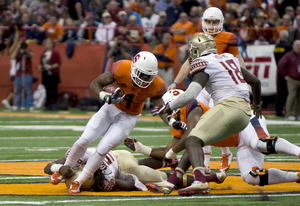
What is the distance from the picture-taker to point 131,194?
4.95 m

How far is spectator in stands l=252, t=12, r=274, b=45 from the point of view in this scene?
14.2m

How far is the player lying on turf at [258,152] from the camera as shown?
497cm

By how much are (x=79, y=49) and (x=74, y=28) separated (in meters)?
0.63

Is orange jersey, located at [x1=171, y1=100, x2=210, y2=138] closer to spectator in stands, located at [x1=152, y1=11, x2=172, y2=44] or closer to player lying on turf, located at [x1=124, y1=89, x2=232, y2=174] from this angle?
player lying on turf, located at [x1=124, y1=89, x2=232, y2=174]

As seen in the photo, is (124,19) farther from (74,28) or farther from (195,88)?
(195,88)

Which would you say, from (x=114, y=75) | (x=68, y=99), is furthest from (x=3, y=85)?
(x=114, y=75)

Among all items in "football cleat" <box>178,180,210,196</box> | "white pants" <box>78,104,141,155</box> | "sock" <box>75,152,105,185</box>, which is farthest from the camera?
"white pants" <box>78,104,141,155</box>

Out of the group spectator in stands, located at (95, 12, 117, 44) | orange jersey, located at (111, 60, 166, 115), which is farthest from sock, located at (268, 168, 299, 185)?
spectator in stands, located at (95, 12, 117, 44)

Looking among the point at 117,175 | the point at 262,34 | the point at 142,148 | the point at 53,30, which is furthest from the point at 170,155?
the point at 53,30

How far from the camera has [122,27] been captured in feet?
47.7

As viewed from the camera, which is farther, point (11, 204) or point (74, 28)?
point (74, 28)

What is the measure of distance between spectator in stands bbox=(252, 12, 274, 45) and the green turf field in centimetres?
226

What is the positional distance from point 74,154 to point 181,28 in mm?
9403

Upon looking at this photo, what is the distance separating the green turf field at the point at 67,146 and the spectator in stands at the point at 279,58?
464mm
